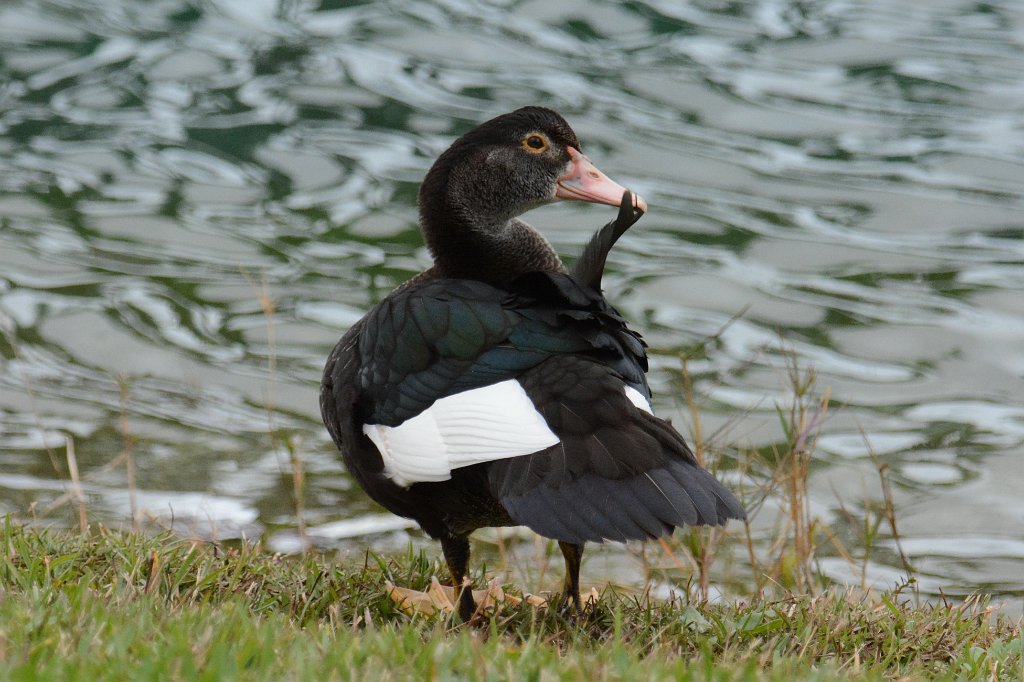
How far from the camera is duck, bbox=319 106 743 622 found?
3.50m

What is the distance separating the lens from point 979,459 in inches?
306

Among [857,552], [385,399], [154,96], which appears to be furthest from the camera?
[154,96]

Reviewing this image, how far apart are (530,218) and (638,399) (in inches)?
291

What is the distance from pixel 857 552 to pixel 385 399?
3.64 metres

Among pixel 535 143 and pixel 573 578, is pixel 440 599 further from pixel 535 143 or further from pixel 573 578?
pixel 535 143

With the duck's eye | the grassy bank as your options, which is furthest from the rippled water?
the grassy bank

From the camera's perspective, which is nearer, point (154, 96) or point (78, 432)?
point (78, 432)

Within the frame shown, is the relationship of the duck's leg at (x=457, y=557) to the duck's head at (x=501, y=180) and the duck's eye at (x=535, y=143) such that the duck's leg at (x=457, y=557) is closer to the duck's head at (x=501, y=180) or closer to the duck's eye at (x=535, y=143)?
the duck's head at (x=501, y=180)

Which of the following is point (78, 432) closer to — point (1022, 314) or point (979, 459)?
point (979, 459)

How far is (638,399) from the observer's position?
3840mm

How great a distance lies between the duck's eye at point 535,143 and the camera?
486 centimetres

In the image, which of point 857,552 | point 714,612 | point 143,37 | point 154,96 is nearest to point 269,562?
point 714,612

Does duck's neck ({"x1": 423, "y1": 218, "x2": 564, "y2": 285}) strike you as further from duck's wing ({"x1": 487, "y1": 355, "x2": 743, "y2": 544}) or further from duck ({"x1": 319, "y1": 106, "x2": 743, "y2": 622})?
duck's wing ({"x1": 487, "y1": 355, "x2": 743, "y2": 544})

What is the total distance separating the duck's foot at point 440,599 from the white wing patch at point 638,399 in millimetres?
727
